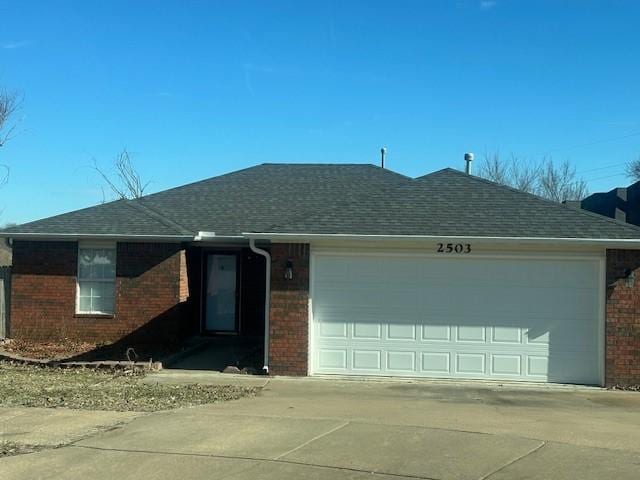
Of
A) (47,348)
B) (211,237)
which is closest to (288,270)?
(211,237)

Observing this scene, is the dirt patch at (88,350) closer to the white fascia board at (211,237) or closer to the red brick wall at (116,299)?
the red brick wall at (116,299)

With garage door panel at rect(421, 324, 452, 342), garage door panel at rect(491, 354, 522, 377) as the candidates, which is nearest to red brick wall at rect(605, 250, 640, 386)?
garage door panel at rect(491, 354, 522, 377)

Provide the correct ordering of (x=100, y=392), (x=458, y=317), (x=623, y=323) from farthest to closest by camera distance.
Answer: (x=458, y=317), (x=623, y=323), (x=100, y=392)

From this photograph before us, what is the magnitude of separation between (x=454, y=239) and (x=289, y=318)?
3343mm

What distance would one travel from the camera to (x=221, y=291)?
18.4 metres

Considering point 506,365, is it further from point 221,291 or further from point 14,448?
point 14,448

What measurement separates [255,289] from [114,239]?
385 cm

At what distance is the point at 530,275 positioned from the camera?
42.5 feet

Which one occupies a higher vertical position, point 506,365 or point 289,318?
point 289,318

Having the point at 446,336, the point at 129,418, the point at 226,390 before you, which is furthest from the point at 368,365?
the point at 129,418

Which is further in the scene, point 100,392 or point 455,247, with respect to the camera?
point 455,247

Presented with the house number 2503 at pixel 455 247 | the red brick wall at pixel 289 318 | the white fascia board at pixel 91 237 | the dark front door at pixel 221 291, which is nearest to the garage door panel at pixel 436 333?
the house number 2503 at pixel 455 247

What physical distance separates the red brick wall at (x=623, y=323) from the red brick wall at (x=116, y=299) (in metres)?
9.24

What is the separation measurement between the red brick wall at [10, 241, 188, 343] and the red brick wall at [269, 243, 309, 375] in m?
4.03
